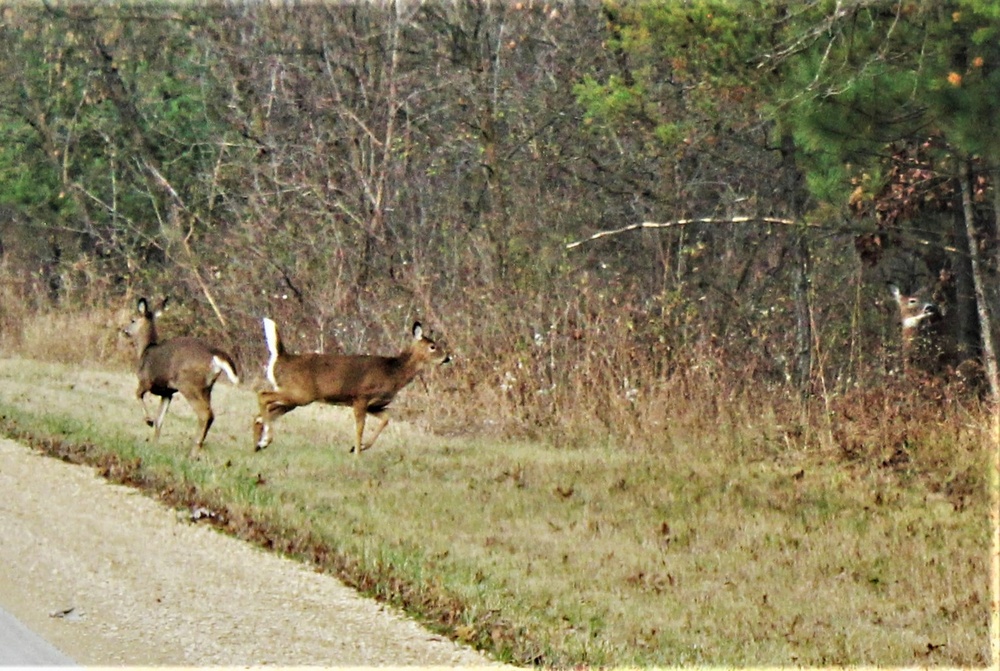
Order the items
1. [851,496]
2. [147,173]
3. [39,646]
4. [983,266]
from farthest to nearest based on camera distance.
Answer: [147,173]
[983,266]
[851,496]
[39,646]

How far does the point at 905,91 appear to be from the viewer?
13328mm

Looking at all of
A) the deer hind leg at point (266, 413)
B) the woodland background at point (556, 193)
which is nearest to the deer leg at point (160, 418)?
the deer hind leg at point (266, 413)

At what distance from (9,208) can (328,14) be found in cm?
1328

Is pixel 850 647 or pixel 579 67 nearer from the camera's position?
pixel 850 647

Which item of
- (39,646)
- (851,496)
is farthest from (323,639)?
(851,496)

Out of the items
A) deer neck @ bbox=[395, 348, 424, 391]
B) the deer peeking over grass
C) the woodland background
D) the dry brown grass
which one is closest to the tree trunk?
the woodland background

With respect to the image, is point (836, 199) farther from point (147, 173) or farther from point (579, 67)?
point (147, 173)

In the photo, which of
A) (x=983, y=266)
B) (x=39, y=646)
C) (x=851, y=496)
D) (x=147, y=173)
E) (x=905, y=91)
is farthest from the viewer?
(x=147, y=173)

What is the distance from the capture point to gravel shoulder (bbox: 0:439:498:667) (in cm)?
718

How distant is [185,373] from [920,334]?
8284 millimetres

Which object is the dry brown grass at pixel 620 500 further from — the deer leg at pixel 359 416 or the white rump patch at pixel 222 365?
the white rump patch at pixel 222 365

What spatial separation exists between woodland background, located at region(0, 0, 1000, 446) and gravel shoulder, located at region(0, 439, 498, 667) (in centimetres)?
577

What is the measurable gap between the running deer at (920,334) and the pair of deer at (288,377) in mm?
5246

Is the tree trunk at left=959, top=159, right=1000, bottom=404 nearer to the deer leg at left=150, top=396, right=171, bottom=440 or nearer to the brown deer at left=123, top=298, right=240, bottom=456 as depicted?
the brown deer at left=123, top=298, right=240, bottom=456
